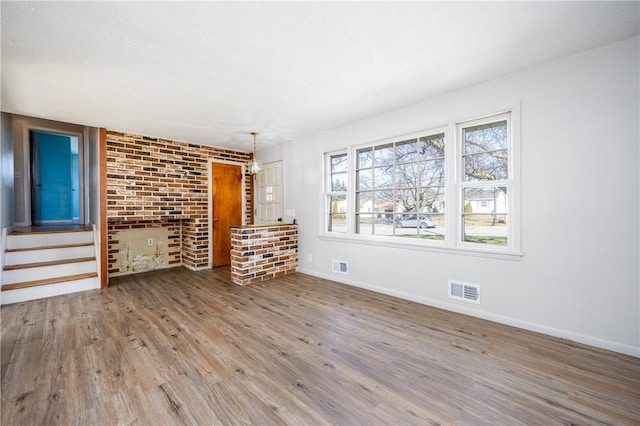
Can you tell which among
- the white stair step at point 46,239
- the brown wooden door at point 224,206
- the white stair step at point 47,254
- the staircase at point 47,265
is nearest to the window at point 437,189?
the brown wooden door at point 224,206

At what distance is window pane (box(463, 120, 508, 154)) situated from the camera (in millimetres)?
2809

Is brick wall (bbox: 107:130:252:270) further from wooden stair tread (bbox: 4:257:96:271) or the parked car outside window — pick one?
the parked car outside window

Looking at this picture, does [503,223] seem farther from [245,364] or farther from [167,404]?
[167,404]

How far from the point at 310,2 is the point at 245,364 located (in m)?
2.61

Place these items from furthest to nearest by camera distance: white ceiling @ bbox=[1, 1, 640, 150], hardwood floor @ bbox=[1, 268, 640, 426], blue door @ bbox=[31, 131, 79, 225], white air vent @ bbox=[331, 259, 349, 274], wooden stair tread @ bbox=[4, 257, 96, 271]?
blue door @ bbox=[31, 131, 79, 225] < white air vent @ bbox=[331, 259, 349, 274] < wooden stair tread @ bbox=[4, 257, 96, 271] < white ceiling @ bbox=[1, 1, 640, 150] < hardwood floor @ bbox=[1, 268, 640, 426]

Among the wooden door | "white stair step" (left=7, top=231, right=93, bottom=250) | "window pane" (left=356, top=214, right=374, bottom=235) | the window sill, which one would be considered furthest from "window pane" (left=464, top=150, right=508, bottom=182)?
"white stair step" (left=7, top=231, right=93, bottom=250)

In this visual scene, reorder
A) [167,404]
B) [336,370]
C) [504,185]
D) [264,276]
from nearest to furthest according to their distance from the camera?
[167,404] → [336,370] → [504,185] → [264,276]

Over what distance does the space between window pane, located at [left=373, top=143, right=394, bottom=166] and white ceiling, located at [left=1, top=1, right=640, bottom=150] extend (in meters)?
0.56

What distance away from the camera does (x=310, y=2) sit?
5.56ft

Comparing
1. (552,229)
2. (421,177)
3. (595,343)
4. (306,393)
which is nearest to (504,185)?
(552,229)

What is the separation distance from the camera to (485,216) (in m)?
2.91

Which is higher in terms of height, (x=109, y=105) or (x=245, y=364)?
(x=109, y=105)

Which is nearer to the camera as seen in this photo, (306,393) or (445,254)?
(306,393)

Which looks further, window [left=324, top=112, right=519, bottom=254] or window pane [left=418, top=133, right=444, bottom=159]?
window pane [left=418, top=133, right=444, bottom=159]
